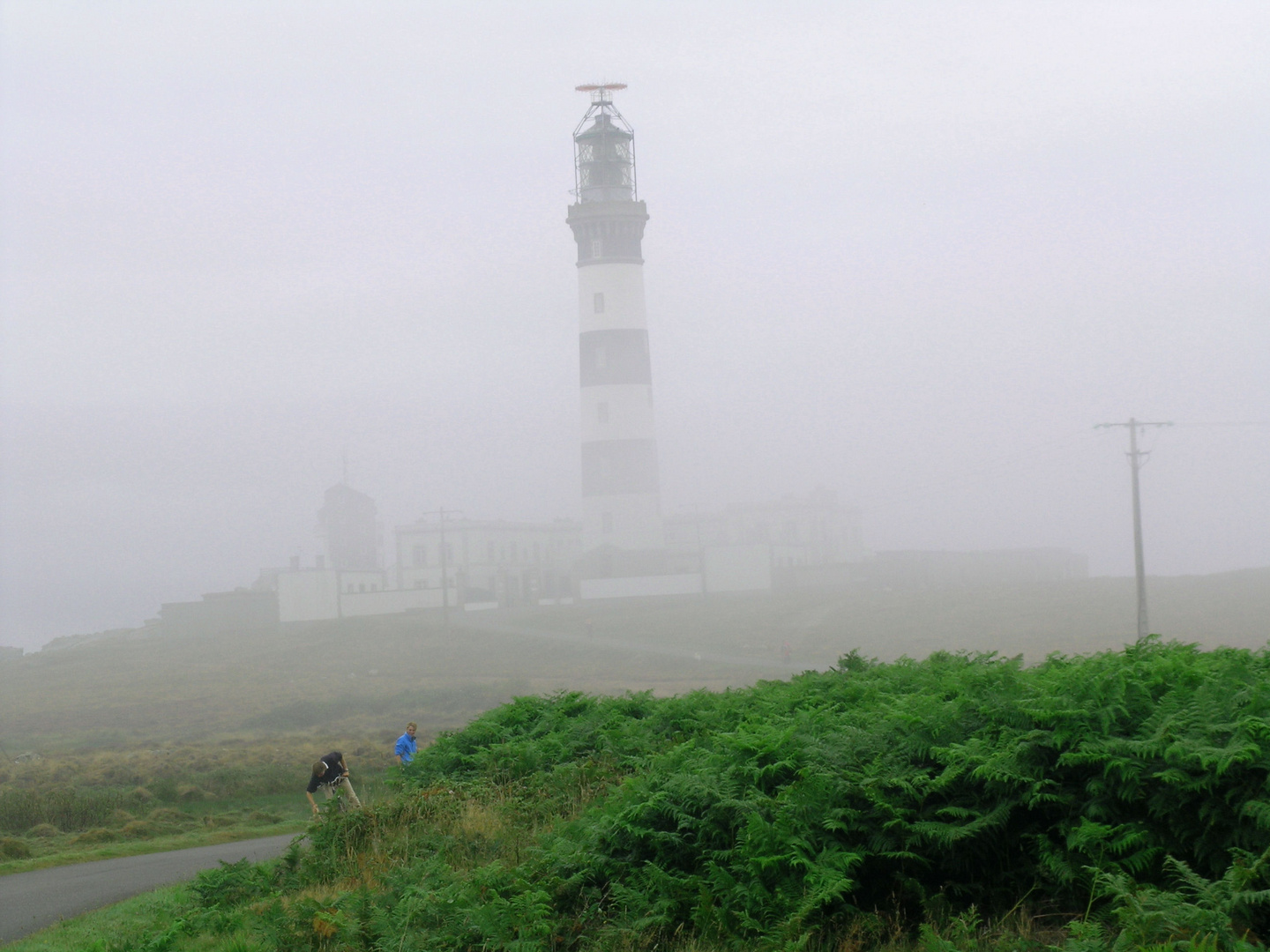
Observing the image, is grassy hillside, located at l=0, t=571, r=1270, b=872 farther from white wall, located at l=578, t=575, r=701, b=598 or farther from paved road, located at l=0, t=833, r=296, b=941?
paved road, located at l=0, t=833, r=296, b=941

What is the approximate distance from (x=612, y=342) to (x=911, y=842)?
56.6 m

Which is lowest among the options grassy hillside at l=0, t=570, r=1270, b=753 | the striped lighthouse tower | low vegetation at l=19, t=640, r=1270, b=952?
grassy hillside at l=0, t=570, r=1270, b=753

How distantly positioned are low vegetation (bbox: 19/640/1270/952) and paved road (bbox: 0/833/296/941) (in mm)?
4059

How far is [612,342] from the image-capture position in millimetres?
61969

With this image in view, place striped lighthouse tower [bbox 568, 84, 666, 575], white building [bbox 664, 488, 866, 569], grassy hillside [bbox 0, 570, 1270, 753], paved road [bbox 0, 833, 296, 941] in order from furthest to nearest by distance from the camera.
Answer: white building [bbox 664, 488, 866, 569] < striped lighthouse tower [bbox 568, 84, 666, 575] < grassy hillside [bbox 0, 570, 1270, 753] < paved road [bbox 0, 833, 296, 941]

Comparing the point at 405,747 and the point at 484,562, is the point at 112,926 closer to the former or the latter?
the point at 405,747

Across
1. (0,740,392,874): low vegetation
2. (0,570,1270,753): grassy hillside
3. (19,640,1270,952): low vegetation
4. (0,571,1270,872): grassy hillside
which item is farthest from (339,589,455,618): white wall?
(19,640,1270,952): low vegetation

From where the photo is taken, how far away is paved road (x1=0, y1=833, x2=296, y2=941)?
39.9ft

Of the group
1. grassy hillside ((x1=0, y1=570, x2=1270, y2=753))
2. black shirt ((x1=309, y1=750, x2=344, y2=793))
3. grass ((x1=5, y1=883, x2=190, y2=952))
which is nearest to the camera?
grass ((x1=5, y1=883, x2=190, y2=952))

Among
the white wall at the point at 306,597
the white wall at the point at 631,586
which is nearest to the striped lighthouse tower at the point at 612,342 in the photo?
the white wall at the point at 631,586

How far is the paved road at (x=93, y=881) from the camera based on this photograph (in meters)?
12.1

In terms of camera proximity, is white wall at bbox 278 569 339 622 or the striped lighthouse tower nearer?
the striped lighthouse tower

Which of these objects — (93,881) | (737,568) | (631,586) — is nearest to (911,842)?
(93,881)

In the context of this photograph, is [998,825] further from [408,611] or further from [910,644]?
[408,611]
